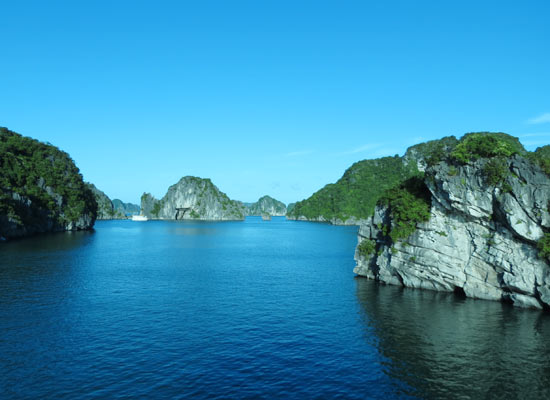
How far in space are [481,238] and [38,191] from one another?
148 meters

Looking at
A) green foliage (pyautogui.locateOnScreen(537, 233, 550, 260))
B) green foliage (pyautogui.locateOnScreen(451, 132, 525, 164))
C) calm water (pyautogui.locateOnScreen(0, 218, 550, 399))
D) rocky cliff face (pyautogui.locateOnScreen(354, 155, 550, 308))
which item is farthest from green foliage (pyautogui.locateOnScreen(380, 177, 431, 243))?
green foliage (pyautogui.locateOnScreen(537, 233, 550, 260))

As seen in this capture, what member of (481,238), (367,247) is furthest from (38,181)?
(481,238)

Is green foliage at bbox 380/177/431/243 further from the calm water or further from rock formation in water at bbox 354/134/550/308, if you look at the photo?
the calm water

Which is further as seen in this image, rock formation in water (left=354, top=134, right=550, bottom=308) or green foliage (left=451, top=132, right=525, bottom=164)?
green foliage (left=451, top=132, right=525, bottom=164)

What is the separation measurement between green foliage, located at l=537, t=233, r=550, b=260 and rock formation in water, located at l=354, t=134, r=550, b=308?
0.07 meters

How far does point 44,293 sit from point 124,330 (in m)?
20.0

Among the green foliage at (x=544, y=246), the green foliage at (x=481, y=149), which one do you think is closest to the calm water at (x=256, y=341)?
the green foliage at (x=544, y=246)

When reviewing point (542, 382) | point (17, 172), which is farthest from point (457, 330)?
point (17, 172)

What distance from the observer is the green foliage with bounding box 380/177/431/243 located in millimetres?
53741

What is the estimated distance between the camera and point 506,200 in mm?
44188

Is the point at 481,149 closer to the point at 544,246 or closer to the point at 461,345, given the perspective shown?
the point at 544,246

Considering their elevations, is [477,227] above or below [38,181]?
below

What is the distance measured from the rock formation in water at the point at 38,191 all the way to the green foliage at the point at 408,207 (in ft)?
346

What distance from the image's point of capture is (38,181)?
491 ft
